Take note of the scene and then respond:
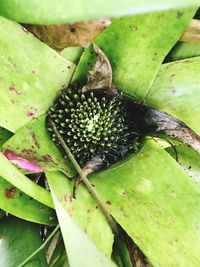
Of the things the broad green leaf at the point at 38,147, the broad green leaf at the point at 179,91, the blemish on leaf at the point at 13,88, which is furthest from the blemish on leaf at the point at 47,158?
the broad green leaf at the point at 179,91

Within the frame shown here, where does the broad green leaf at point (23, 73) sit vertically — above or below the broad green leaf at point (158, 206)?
above

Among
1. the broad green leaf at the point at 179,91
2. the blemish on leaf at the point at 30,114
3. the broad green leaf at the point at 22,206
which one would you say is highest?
the broad green leaf at the point at 179,91

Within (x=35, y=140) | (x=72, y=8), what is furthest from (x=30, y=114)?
(x=72, y=8)

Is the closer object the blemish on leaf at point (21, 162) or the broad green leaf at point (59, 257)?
the blemish on leaf at point (21, 162)

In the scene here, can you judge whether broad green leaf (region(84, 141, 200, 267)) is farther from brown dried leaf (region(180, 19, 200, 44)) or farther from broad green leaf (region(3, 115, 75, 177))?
brown dried leaf (region(180, 19, 200, 44))

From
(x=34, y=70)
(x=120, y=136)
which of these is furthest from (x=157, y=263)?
(x=34, y=70)

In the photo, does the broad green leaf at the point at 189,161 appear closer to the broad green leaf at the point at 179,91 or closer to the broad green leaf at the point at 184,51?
the broad green leaf at the point at 179,91

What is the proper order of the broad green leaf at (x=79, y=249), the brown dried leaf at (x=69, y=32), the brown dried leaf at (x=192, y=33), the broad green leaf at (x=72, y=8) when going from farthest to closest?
the brown dried leaf at (x=192, y=33)
the brown dried leaf at (x=69, y=32)
the broad green leaf at (x=79, y=249)
the broad green leaf at (x=72, y=8)
